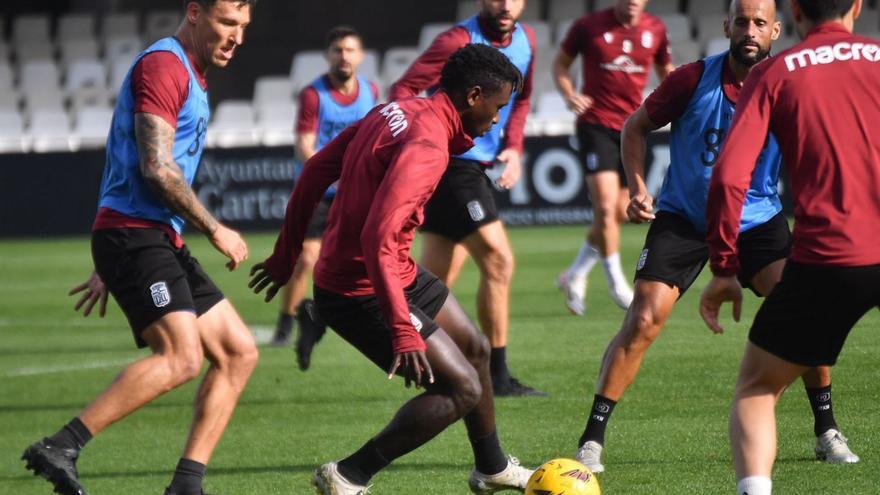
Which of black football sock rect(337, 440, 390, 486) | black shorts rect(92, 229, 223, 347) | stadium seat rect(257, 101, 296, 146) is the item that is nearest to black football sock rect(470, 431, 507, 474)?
black football sock rect(337, 440, 390, 486)

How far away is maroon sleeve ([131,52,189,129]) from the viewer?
6578mm

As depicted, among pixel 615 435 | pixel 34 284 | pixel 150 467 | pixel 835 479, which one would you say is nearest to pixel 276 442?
pixel 150 467

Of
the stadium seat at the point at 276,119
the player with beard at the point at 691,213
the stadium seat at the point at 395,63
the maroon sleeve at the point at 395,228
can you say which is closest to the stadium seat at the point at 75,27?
the stadium seat at the point at 276,119

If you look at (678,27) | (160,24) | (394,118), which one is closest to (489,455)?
(394,118)

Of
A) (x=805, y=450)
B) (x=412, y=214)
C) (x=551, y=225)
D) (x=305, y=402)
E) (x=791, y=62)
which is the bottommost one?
(x=551, y=225)

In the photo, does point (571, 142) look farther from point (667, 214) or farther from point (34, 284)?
point (667, 214)

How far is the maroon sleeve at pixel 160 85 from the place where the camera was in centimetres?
658

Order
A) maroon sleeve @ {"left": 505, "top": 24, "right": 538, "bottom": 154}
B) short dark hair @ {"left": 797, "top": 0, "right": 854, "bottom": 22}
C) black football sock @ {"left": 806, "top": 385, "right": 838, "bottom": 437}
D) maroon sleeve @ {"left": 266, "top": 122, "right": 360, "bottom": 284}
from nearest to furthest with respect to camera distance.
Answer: short dark hair @ {"left": 797, "top": 0, "right": 854, "bottom": 22}, maroon sleeve @ {"left": 266, "top": 122, "right": 360, "bottom": 284}, black football sock @ {"left": 806, "top": 385, "right": 838, "bottom": 437}, maroon sleeve @ {"left": 505, "top": 24, "right": 538, "bottom": 154}

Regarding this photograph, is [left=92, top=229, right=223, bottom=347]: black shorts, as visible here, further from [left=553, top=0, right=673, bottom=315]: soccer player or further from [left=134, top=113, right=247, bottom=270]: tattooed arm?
[left=553, top=0, right=673, bottom=315]: soccer player

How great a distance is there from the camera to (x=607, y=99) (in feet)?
42.7

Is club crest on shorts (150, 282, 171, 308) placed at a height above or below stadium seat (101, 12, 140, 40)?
above

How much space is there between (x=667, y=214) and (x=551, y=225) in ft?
46.6

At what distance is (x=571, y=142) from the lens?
21141mm

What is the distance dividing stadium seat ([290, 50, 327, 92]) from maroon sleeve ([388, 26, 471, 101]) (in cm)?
1678
